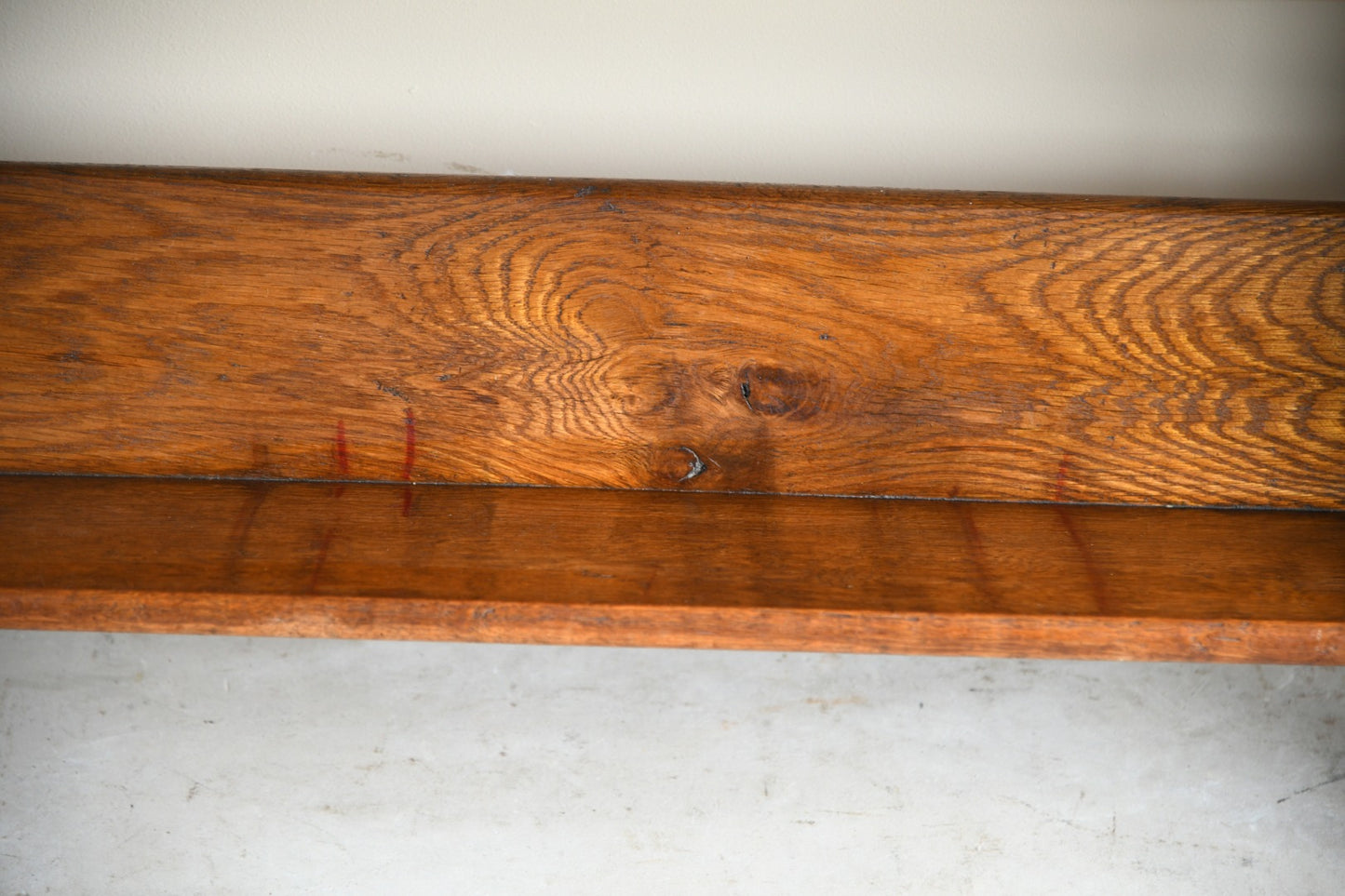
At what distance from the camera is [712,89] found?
3.14 ft

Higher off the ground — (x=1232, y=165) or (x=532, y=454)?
(x=1232, y=165)

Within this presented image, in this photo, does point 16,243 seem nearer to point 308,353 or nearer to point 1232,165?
point 308,353

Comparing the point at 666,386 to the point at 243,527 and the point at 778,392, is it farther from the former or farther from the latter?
the point at 243,527

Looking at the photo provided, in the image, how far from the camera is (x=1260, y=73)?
94cm

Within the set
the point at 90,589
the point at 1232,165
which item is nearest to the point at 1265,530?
the point at 1232,165

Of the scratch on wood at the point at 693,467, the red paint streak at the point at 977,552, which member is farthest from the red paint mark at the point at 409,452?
the red paint streak at the point at 977,552

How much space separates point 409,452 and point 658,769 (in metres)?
0.54

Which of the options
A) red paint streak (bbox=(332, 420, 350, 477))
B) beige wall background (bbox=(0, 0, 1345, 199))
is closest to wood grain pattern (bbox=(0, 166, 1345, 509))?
red paint streak (bbox=(332, 420, 350, 477))

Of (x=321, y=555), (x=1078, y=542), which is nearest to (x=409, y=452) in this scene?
(x=321, y=555)

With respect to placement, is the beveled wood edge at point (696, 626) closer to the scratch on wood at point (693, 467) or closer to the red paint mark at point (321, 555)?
the red paint mark at point (321, 555)

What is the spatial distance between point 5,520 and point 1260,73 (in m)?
1.27

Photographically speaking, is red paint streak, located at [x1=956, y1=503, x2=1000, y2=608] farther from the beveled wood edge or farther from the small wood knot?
the small wood knot

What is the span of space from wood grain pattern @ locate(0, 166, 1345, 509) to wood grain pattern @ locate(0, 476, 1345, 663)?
0.13 feet

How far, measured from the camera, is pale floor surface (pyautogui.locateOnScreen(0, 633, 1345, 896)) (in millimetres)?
1168
